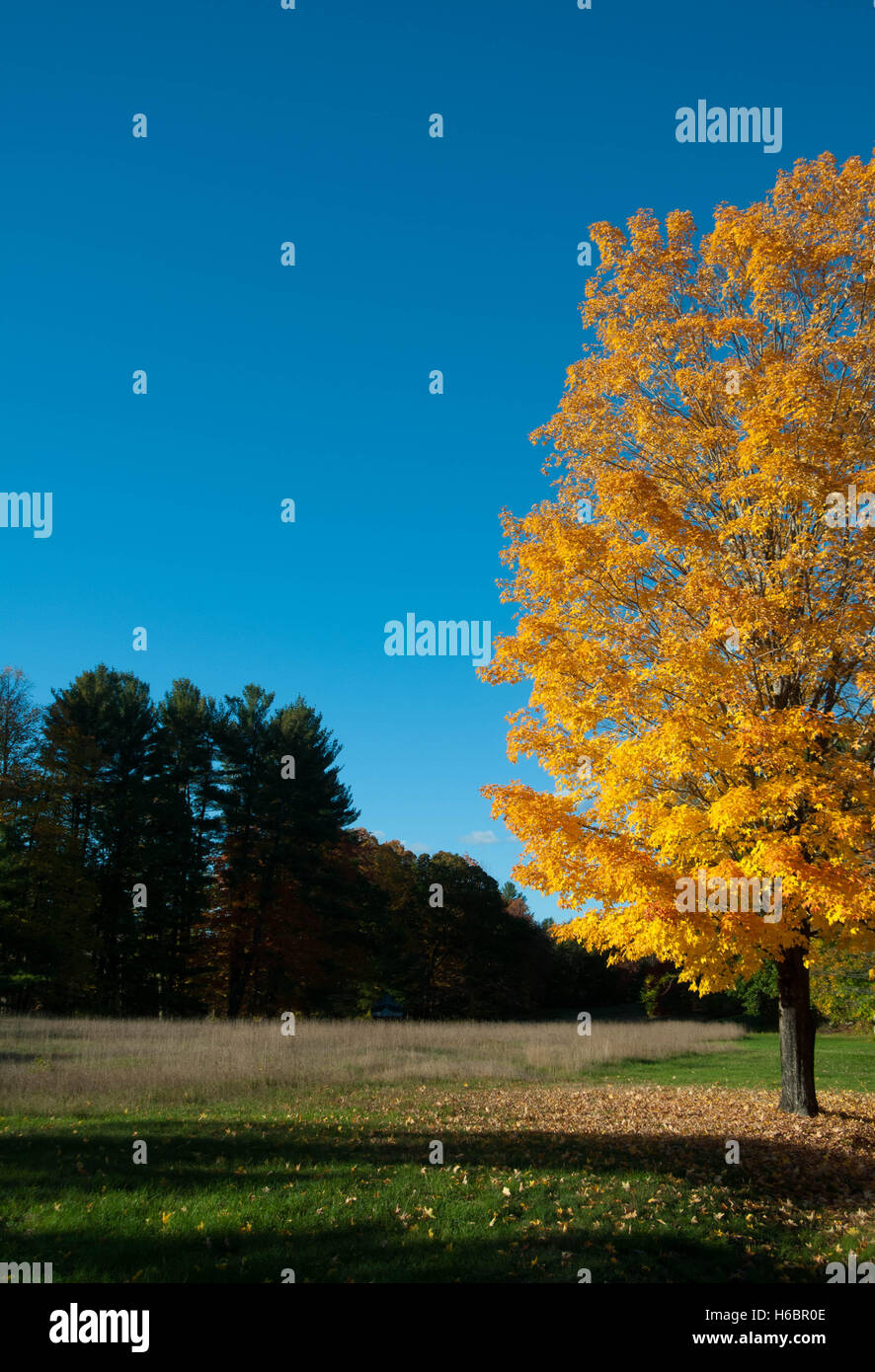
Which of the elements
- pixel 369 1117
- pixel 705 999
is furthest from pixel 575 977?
pixel 369 1117

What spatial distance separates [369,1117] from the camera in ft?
38.9

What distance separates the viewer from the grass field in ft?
19.8

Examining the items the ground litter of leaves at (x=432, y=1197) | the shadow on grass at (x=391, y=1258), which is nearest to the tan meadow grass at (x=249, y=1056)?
the ground litter of leaves at (x=432, y=1197)

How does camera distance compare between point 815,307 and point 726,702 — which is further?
point 815,307

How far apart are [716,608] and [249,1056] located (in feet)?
42.0

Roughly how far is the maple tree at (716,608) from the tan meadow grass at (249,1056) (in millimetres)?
7180

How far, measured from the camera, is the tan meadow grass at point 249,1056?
12797 millimetres

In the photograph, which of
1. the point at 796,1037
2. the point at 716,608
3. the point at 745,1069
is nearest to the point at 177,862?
the point at 745,1069

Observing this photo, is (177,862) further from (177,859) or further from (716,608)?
(716,608)

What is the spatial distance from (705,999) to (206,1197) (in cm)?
5467

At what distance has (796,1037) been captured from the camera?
500 inches

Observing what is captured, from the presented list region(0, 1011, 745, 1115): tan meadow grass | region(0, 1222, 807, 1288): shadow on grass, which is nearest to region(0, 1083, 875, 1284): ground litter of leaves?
region(0, 1222, 807, 1288): shadow on grass

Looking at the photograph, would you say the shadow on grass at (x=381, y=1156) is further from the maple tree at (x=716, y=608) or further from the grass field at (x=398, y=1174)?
the maple tree at (x=716, y=608)
